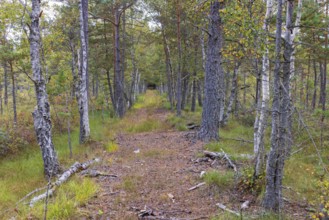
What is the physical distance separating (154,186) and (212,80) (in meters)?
4.67

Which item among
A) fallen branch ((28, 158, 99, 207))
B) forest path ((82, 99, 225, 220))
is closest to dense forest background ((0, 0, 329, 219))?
fallen branch ((28, 158, 99, 207))

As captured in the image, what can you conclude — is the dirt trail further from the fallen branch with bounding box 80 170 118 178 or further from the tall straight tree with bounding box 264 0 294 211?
the tall straight tree with bounding box 264 0 294 211

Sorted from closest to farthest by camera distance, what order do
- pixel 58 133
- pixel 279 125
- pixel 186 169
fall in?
pixel 279 125 → pixel 186 169 → pixel 58 133

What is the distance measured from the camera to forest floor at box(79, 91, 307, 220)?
158 inches

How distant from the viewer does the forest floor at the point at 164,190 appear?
402 cm

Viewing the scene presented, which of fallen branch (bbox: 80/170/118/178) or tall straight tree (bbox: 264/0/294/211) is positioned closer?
tall straight tree (bbox: 264/0/294/211)

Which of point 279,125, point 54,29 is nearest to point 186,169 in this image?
point 279,125

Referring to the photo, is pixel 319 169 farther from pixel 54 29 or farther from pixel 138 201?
pixel 54 29

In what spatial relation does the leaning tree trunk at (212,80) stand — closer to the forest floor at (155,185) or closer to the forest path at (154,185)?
the forest floor at (155,185)

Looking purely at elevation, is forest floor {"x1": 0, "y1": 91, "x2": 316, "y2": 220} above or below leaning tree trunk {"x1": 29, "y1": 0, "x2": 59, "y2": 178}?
below

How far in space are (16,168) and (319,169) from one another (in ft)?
24.3

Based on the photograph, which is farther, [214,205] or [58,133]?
[58,133]

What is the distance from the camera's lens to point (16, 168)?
705cm

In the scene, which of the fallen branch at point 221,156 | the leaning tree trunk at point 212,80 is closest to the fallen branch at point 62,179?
the fallen branch at point 221,156
